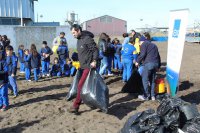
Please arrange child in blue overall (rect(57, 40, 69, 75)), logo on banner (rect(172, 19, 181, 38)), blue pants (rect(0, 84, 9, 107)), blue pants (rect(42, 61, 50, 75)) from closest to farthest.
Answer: logo on banner (rect(172, 19, 181, 38)) < blue pants (rect(0, 84, 9, 107)) < child in blue overall (rect(57, 40, 69, 75)) < blue pants (rect(42, 61, 50, 75))

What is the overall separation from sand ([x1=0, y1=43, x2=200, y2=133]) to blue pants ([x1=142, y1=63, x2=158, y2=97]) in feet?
1.07

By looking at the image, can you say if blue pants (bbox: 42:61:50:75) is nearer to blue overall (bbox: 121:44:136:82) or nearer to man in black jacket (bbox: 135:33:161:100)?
blue overall (bbox: 121:44:136:82)

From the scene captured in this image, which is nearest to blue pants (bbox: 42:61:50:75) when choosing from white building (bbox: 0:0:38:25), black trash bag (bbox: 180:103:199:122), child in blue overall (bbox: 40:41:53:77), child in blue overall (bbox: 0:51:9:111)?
child in blue overall (bbox: 40:41:53:77)

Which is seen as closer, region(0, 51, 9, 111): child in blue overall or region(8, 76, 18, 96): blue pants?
region(0, 51, 9, 111): child in blue overall

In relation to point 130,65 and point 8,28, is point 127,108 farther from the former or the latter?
point 8,28

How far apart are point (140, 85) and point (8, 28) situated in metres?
15.6

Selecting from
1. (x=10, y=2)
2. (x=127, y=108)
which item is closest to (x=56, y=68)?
(x=127, y=108)

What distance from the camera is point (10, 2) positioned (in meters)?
30.6

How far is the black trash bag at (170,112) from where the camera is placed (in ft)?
15.3

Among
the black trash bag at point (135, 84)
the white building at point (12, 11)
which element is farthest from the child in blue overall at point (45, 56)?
the white building at point (12, 11)

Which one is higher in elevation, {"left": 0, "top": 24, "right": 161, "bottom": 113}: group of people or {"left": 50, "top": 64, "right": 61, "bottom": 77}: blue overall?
{"left": 0, "top": 24, "right": 161, "bottom": 113}: group of people

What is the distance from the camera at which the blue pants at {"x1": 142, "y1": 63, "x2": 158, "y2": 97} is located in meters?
8.18

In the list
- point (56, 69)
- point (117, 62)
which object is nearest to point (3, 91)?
point (56, 69)

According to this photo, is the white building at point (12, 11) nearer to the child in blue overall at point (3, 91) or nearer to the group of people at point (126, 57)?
the group of people at point (126, 57)
